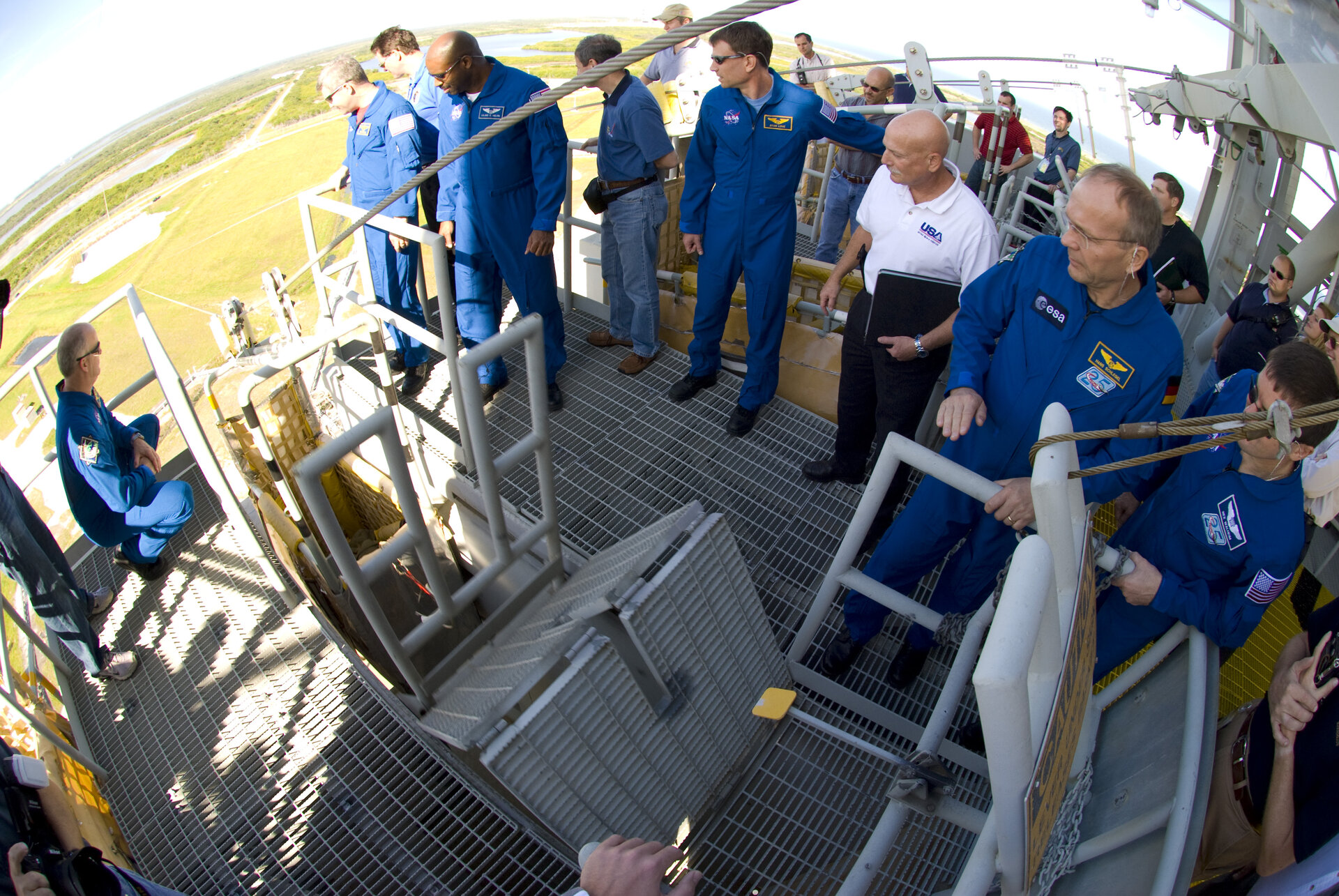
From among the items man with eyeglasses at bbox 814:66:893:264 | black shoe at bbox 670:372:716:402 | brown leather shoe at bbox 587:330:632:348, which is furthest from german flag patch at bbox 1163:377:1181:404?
man with eyeglasses at bbox 814:66:893:264

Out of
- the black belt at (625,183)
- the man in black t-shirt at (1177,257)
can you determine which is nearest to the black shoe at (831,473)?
the black belt at (625,183)

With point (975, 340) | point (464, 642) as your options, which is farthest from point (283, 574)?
point (975, 340)

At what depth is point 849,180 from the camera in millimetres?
5184

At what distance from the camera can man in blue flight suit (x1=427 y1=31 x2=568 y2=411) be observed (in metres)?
2.97

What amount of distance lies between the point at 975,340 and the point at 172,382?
2534mm

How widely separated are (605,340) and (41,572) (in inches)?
105

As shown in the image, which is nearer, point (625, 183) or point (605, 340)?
point (625, 183)

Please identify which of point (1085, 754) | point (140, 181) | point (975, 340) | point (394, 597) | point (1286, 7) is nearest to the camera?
point (1085, 754)

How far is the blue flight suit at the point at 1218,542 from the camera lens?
1524mm

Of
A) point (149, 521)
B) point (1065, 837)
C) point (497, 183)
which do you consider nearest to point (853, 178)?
point (497, 183)

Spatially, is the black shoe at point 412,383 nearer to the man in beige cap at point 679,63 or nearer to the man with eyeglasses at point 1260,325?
the man in beige cap at point 679,63

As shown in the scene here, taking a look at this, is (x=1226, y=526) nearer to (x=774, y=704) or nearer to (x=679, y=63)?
(x=774, y=704)

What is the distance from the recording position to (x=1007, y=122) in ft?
19.6

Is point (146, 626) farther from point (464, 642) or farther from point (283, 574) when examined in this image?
point (464, 642)
